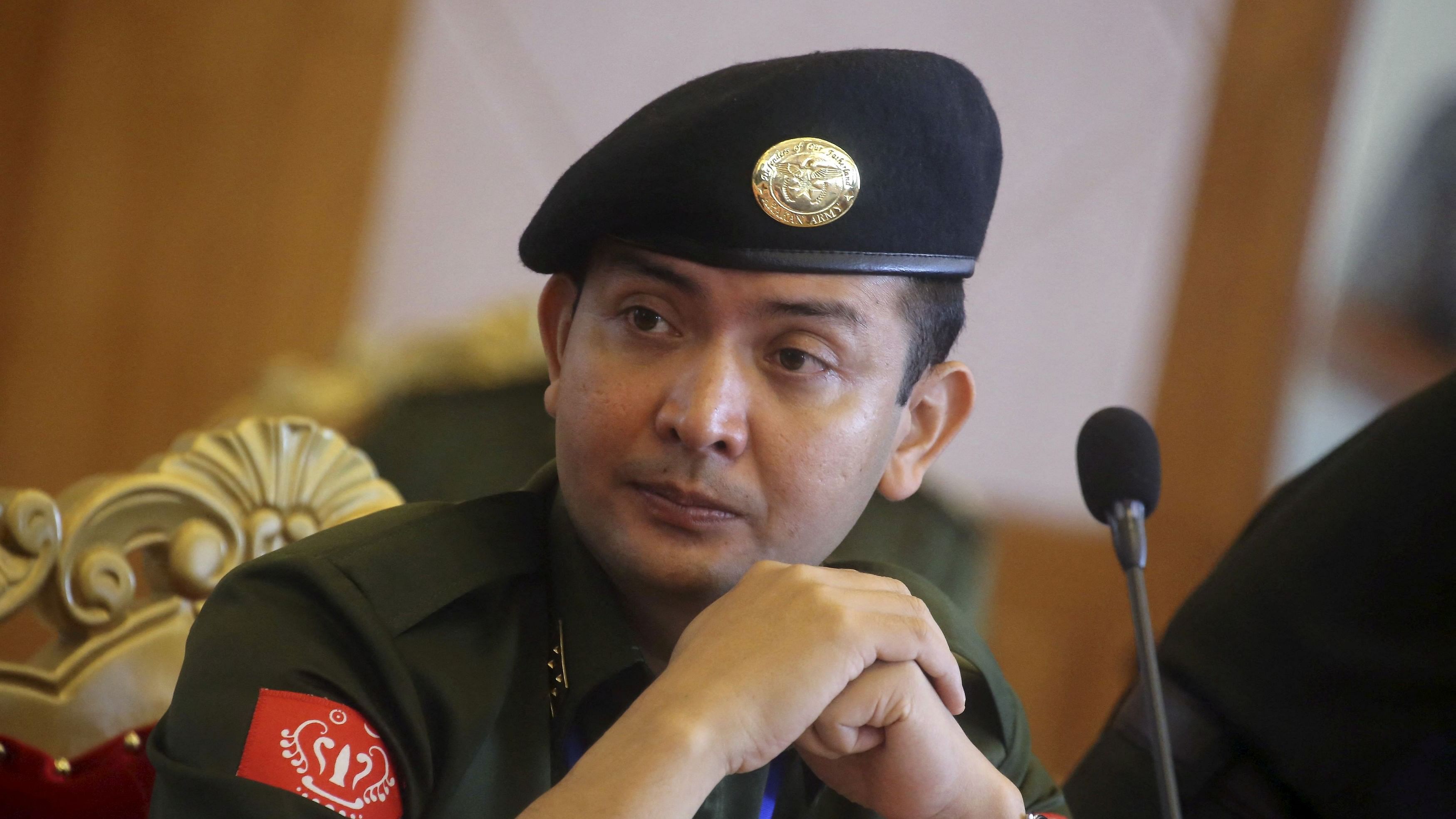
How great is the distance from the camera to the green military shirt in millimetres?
753

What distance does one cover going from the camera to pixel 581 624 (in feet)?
3.05

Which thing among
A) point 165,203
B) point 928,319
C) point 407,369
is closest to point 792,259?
point 928,319

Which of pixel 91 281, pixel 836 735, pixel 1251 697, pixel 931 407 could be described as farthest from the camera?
pixel 91 281

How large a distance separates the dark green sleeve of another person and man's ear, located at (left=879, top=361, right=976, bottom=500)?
8 centimetres

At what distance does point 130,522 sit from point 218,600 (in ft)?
1.01

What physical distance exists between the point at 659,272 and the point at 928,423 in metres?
0.30

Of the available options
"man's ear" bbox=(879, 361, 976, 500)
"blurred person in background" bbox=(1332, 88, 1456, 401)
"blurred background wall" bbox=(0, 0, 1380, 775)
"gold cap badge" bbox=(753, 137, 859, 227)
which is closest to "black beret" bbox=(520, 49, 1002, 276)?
"gold cap badge" bbox=(753, 137, 859, 227)

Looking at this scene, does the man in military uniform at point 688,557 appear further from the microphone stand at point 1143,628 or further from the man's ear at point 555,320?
the microphone stand at point 1143,628

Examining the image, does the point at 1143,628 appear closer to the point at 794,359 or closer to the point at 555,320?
the point at 794,359

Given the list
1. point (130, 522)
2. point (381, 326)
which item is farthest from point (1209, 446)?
point (130, 522)

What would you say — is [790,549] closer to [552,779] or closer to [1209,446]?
[552,779]

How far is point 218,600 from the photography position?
832 mm

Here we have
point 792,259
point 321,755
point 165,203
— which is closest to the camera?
point 321,755

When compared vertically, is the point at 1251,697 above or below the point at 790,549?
below
